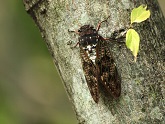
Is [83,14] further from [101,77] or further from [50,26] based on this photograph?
[101,77]

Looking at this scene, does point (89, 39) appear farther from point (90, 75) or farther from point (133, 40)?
point (133, 40)

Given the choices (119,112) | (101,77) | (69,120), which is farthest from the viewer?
(69,120)

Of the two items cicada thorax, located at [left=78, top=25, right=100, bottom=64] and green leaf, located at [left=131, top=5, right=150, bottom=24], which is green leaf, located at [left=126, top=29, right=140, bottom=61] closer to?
green leaf, located at [left=131, top=5, right=150, bottom=24]

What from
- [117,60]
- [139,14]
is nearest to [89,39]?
[117,60]

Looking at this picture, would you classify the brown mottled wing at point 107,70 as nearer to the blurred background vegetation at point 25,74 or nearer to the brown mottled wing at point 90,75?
the brown mottled wing at point 90,75

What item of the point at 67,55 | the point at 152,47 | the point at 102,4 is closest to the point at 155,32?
the point at 152,47

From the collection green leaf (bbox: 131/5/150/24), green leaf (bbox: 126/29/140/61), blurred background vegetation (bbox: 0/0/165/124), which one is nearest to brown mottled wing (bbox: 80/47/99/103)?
green leaf (bbox: 126/29/140/61)
